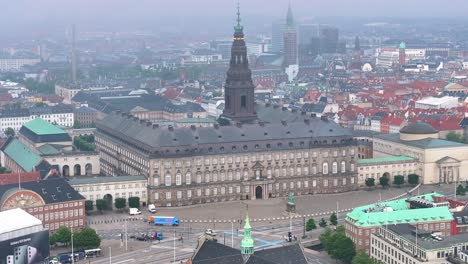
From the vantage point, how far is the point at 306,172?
130 meters

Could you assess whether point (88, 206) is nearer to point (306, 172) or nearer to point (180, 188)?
point (180, 188)

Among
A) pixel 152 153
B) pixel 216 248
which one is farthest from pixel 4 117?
pixel 216 248

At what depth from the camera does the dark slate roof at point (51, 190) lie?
354ft

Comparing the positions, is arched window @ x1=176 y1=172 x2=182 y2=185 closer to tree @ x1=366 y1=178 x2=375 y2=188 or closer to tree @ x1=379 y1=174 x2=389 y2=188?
tree @ x1=366 y1=178 x2=375 y2=188

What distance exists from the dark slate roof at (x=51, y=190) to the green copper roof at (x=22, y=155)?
21.6 m

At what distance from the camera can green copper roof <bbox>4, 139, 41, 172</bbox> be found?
134 meters

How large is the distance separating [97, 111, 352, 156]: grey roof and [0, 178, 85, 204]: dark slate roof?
15.8m

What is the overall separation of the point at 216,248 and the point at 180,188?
41422 mm

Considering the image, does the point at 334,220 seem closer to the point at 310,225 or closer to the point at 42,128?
the point at 310,225

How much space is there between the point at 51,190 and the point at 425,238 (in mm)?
42976

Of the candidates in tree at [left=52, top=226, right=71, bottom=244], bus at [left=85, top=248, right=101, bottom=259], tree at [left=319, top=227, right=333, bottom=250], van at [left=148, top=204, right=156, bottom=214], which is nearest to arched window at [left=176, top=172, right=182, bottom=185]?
van at [left=148, top=204, right=156, bottom=214]

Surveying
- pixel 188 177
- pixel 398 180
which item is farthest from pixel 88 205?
pixel 398 180

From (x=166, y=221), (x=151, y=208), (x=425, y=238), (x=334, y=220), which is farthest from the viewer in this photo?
(x=151, y=208)

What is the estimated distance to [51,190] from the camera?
10931cm
